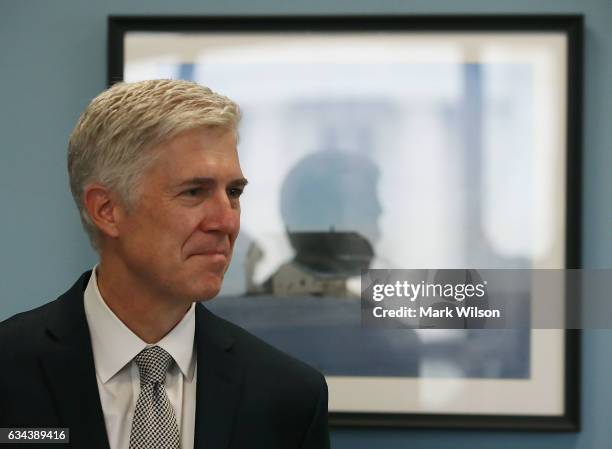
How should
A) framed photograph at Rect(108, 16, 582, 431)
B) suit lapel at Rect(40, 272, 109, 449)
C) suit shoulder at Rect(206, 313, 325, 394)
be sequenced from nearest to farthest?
suit lapel at Rect(40, 272, 109, 449) → suit shoulder at Rect(206, 313, 325, 394) → framed photograph at Rect(108, 16, 582, 431)

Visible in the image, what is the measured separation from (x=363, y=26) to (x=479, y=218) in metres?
0.32

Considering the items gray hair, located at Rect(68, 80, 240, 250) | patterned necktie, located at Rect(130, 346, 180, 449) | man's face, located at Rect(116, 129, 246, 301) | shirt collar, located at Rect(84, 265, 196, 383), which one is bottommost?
patterned necktie, located at Rect(130, 346, 180, 449)

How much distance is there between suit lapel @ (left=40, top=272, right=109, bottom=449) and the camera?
714 mm

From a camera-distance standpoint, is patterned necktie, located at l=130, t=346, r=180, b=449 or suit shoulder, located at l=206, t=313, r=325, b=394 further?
suit shoulder, located at l=206, t=313, r=325, b=394

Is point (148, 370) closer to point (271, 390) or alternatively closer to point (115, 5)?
point (271, 390)

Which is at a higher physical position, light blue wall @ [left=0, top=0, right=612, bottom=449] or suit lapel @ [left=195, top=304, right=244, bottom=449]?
light blue wall @ [left=0, top=0, right=612, bottom=449]

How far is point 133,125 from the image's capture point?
2.34ft

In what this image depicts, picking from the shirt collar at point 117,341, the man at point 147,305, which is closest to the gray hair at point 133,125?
the man at point 147,305

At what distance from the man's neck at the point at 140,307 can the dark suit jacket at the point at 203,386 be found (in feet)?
0.12

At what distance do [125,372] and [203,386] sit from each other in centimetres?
7

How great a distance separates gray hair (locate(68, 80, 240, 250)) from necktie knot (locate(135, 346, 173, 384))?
14 cm

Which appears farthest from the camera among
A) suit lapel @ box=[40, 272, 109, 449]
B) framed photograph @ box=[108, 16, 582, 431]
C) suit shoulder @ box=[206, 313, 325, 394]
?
framed photograph @ box=[108, 16, 582, 431]

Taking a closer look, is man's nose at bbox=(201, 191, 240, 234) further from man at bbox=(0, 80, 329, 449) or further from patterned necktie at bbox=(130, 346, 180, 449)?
patterned necktie at bbox=(130, 346, 180, 449)

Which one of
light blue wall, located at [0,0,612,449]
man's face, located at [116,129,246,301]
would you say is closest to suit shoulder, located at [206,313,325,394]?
man's face, located at [116,129,246,301]
